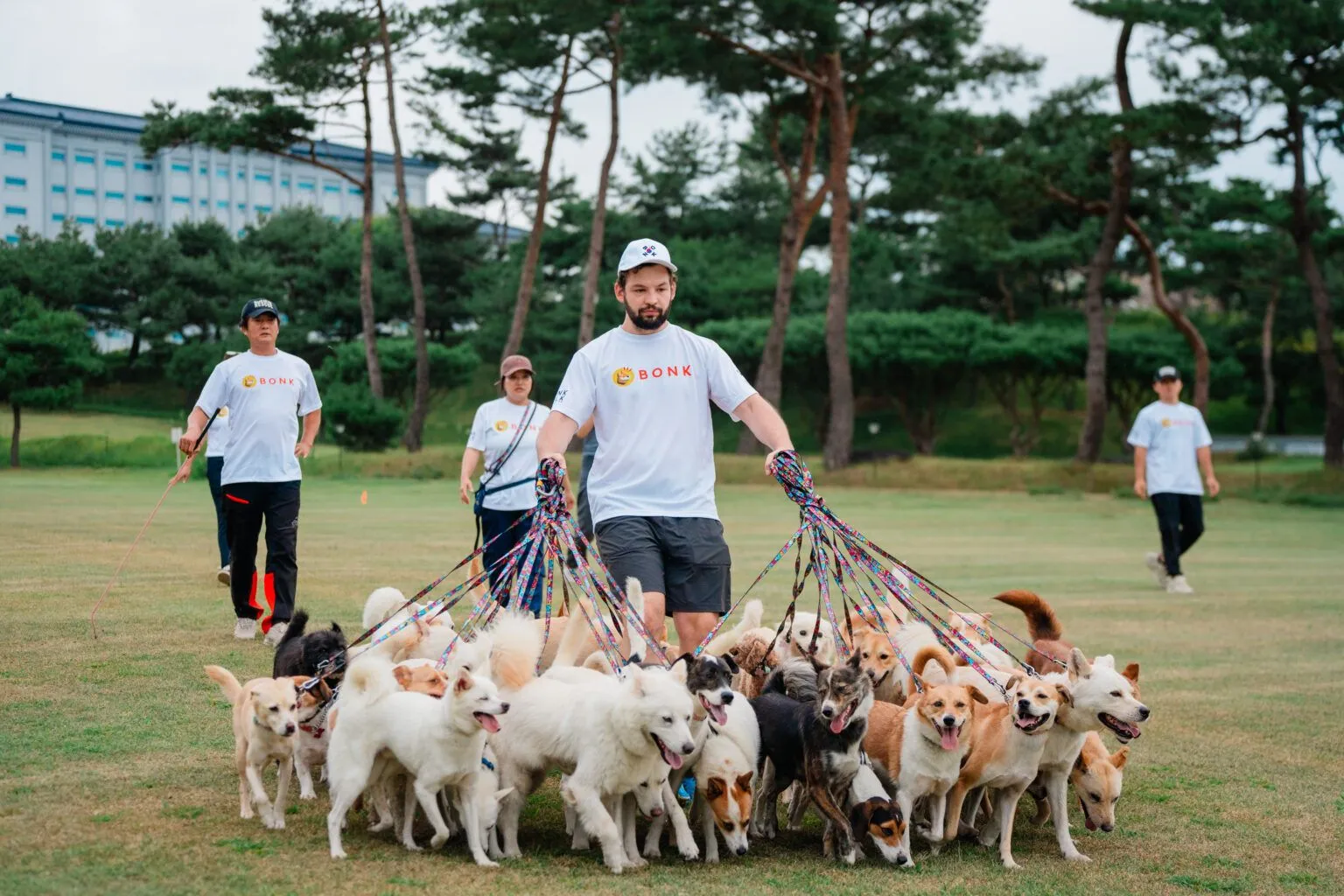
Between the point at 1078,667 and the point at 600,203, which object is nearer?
the point at 1078,667

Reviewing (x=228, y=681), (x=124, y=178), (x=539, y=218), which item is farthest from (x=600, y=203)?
(x=228, y=681)

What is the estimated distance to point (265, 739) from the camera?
527 cm

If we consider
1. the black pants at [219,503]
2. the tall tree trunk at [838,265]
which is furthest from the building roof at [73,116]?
the black pants at [219,503]

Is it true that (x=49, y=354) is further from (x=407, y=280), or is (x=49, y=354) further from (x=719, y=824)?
(x=719, y=824)

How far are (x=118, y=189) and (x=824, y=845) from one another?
197 ft

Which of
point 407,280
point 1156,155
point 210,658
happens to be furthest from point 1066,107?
point 210,658

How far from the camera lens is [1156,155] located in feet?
118

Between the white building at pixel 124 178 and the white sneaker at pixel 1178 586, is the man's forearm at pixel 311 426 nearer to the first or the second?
the white sneaker at pixel 1178 586

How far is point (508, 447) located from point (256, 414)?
1693 mm

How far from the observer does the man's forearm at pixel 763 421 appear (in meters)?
5.84

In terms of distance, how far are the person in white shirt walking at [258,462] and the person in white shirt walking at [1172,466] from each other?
8374 mm

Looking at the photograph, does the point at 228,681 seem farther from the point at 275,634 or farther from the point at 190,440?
the point at 190,440

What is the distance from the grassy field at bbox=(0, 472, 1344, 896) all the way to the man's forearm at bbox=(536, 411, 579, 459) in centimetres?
154

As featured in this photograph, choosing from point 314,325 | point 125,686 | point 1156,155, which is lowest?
point 125,686
